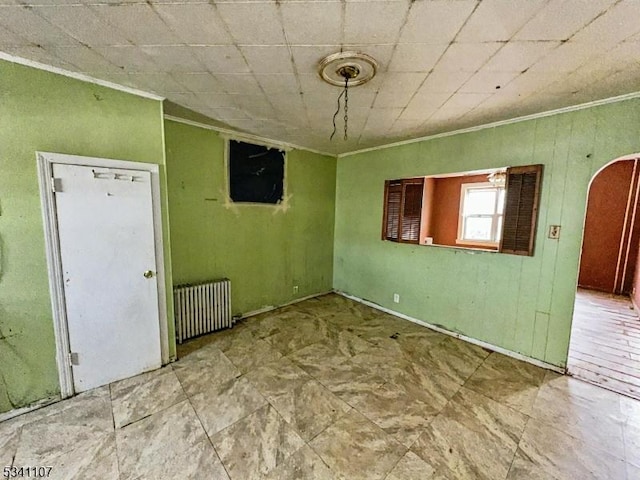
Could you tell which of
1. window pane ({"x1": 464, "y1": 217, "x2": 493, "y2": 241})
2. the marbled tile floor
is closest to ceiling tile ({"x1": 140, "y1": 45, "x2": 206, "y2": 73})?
the marbled tile floor

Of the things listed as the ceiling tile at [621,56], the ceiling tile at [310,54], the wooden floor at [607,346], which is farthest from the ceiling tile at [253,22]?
the wooden floor at [607,346]

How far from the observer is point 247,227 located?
3.63 meters

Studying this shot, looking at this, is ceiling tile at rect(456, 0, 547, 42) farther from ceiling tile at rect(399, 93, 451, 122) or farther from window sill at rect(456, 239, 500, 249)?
window sill at rect(456, 239, 500, 249)

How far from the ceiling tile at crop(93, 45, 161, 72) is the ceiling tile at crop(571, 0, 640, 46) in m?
2.56

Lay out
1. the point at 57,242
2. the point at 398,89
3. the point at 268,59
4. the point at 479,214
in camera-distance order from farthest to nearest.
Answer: the point at 479,214 < the point at 398,89 < the point at 57,242 < the point at 268,59

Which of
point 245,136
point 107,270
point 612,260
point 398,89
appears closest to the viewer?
point 398,89

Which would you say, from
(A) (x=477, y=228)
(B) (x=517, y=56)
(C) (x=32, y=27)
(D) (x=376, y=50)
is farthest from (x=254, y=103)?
(A) (x=477, y=228)

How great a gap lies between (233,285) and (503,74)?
3515 millimetres

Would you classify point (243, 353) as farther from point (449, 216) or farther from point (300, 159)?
point (449, 216)

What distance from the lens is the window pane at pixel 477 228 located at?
482cm

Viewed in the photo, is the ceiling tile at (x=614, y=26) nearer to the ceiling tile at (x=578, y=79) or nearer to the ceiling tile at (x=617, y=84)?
the ceiling tile at (x=578, y=79)

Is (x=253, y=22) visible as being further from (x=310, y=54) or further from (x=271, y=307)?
(x=271, y=307)

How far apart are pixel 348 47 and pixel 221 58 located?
836 mm

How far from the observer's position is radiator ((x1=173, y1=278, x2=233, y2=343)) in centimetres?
294
